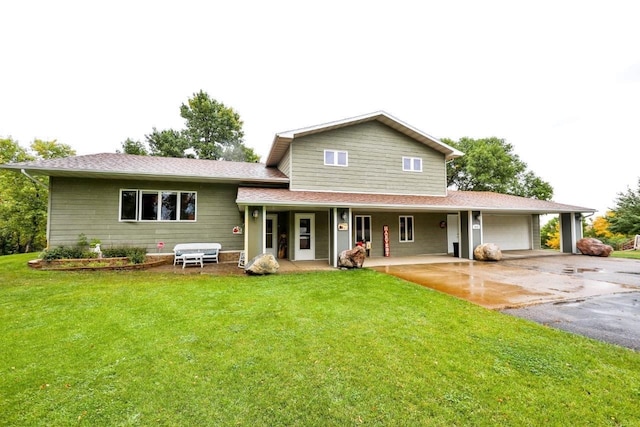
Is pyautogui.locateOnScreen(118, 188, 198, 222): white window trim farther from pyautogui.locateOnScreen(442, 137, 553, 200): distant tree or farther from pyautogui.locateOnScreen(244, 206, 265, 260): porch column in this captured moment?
pyautogui.locateOnScreen(442, 137, 553, 200): distant tree

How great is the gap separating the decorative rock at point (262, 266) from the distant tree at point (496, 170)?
24.9 m

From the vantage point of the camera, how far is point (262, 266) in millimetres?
7852

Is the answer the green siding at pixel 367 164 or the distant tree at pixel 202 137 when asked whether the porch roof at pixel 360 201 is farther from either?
the distant tree at pixel 202 137

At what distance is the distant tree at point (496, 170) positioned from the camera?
25.5 m

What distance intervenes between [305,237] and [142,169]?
6.72m

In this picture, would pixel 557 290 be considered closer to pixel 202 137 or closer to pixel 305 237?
pixel 305 237

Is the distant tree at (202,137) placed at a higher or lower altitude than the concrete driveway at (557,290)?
higher

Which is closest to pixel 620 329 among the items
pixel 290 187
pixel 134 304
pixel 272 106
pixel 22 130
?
pixel 134 304

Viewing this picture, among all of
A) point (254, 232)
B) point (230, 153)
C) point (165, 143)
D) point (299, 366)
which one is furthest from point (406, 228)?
point (165, 143)

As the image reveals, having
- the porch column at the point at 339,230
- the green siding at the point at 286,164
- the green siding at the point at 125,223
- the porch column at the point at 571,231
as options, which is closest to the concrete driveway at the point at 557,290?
the porch column at the point at 339,230

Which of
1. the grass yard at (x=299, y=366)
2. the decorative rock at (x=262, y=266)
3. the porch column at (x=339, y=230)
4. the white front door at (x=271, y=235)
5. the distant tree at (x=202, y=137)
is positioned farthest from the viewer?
the distant tree at (x=202, y=137)

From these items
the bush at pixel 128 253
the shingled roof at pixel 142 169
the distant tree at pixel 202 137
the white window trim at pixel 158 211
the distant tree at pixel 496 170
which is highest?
the distant tree at pixel 202 137

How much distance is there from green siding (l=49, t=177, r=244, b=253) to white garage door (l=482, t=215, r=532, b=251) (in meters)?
13.7

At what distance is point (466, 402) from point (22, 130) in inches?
1212
